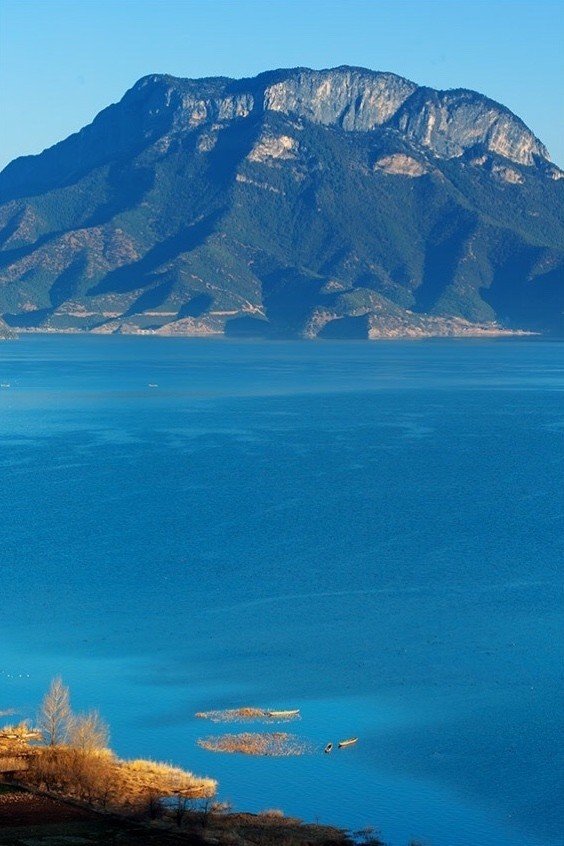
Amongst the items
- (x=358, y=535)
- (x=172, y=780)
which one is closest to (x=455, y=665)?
(x=172, y=780)

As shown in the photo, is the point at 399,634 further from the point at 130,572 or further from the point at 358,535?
the point at 358,535

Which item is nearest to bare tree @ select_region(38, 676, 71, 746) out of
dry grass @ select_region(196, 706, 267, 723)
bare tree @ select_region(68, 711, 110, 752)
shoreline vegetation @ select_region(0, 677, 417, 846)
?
shoreline vegetation @ select_region(0, 677, 417, 846)

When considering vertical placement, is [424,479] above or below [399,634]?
above

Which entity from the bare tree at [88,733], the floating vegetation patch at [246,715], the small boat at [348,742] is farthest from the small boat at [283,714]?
the bare tree at [88,733]

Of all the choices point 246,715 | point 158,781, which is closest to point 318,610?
point 246,715

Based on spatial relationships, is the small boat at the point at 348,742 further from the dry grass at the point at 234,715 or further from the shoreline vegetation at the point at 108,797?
the dry grass at the point at 234,715

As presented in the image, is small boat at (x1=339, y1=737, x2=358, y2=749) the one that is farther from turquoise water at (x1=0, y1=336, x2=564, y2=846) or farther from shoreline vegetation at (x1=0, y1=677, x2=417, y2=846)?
shoreline vegetation at (x1=0, y1=677, x2=417, y2=846)
